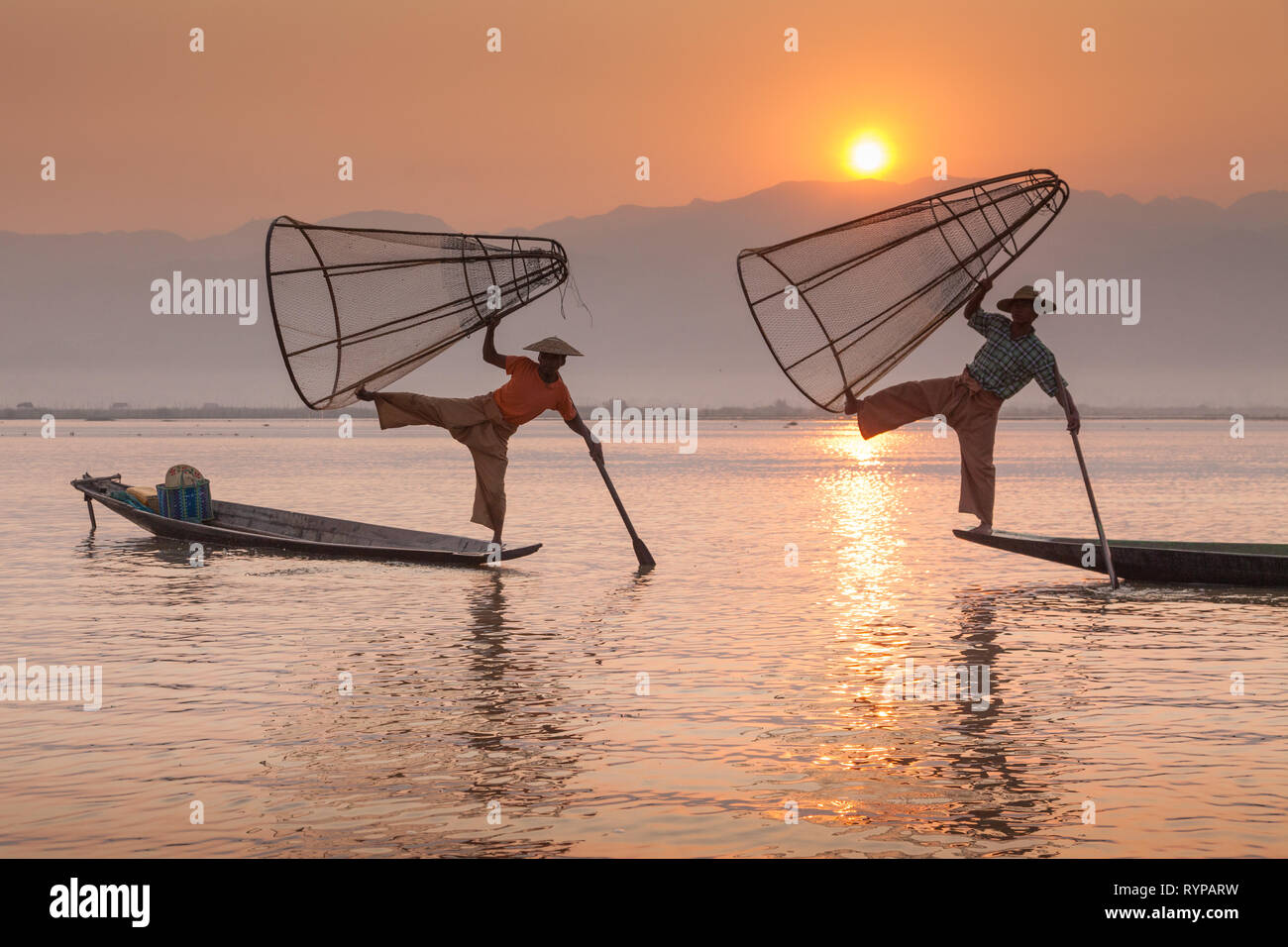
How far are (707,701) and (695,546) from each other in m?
11.2

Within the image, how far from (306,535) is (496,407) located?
489 cm

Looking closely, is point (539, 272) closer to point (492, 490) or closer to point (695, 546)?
point (492, 490)

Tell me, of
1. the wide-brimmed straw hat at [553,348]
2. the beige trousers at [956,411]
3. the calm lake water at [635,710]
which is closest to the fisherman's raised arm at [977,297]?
the beige trousers at [956,411]

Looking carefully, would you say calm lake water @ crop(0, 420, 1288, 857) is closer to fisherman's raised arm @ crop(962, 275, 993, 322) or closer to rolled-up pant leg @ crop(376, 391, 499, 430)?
rolled-up pant leg @ crop(376, 391, 499, 430)

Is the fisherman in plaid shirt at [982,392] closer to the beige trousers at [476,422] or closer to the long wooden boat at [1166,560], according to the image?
the long wooden boat at [1166,560]

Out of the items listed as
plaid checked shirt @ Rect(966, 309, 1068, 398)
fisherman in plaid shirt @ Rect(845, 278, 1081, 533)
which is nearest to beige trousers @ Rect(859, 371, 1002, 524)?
fisherman in plaid shirt @ Rect(845, 278, 1081, 533)

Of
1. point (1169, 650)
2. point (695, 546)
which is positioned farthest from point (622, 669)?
point (695, 546)

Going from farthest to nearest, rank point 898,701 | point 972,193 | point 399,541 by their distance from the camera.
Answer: point 399,541
point 972,193
point 898,701

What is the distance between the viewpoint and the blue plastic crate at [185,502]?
60.9ft

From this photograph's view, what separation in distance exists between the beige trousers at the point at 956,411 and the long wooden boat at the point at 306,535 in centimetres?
389

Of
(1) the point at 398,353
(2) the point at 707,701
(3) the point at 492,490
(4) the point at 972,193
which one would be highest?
(4) the point at 972,193

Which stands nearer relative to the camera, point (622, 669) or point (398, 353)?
point (622, 669)

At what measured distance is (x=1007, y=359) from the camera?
43.1 feet
